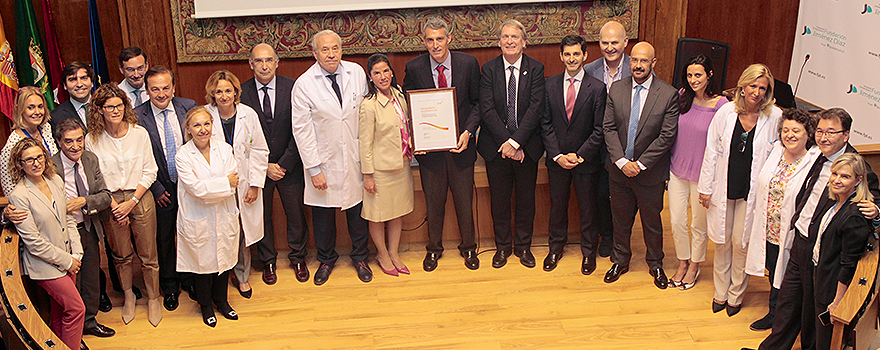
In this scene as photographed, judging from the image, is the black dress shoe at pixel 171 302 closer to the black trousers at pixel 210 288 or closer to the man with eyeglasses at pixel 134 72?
the black trousers at pixel 210 288

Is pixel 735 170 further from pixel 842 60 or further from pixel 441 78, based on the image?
pixel 842 60

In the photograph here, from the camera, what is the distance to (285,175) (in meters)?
4.19

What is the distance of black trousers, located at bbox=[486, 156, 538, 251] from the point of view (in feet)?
14.1

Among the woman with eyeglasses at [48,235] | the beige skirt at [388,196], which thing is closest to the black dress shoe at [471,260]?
the beige skirt at [388,196]

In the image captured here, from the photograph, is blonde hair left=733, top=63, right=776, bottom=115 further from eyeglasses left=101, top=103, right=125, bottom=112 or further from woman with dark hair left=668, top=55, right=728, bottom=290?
eyeglasses left=101, top=103, right=125, bottom=112

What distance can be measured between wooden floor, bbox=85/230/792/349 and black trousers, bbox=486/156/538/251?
20 centimetres

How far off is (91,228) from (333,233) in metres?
1.39

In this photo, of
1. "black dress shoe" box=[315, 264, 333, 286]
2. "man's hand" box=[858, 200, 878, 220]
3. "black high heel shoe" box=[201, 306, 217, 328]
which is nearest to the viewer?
"man's hand" box=[858, 200, 878, 220]

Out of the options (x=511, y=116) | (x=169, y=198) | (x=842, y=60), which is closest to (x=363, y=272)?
(x=169, y=198)

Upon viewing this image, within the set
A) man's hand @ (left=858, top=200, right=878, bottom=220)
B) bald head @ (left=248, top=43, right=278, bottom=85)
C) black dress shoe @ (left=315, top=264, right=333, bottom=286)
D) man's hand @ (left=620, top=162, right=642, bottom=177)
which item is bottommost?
black dress shoe @ (left=315, top=264, right=333, bottom=286)

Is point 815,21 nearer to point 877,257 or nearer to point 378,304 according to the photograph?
point 877,257

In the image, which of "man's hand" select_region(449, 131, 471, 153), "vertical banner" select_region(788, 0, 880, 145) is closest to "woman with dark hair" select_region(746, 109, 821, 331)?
"man's hand" select_region(449, 131, 471, 153)

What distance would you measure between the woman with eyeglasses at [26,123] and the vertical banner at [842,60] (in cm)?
542

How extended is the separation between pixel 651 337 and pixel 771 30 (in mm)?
3496
